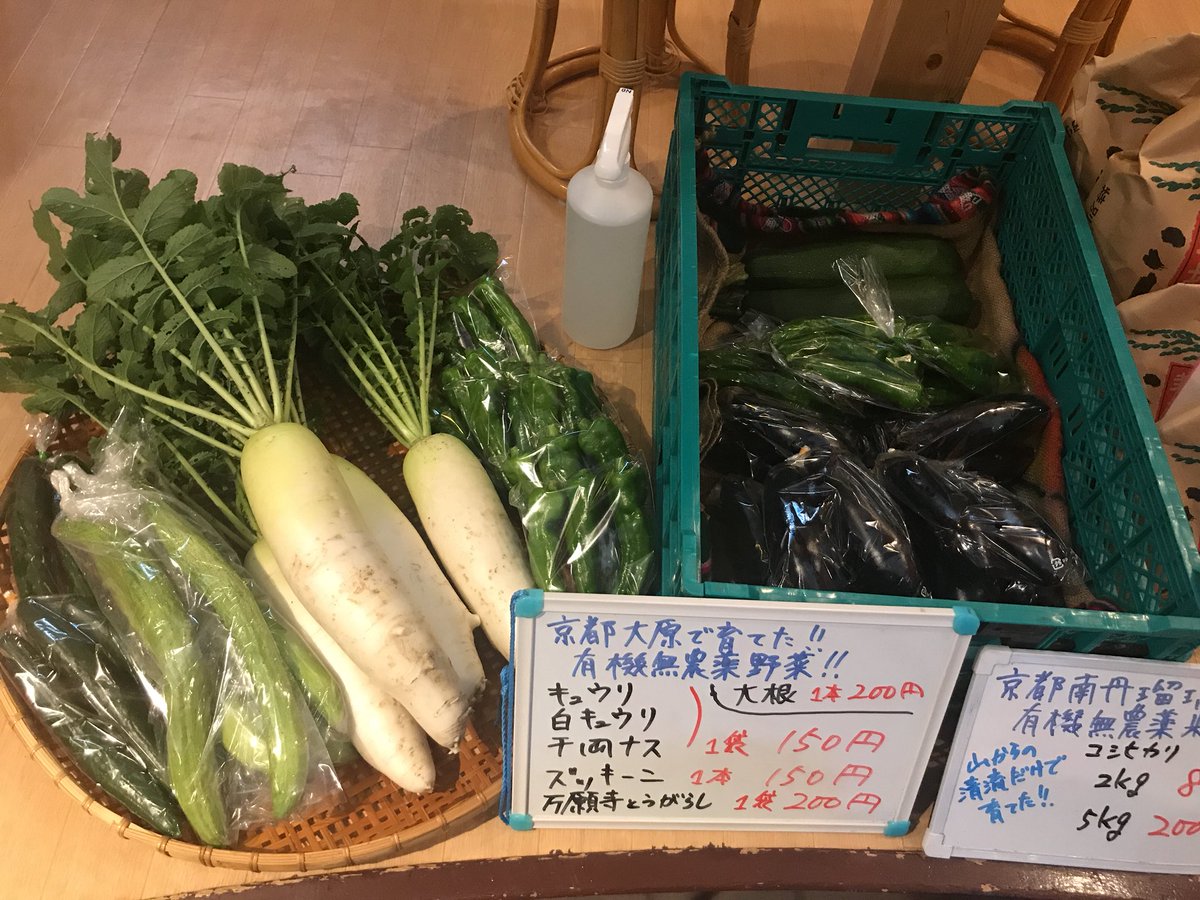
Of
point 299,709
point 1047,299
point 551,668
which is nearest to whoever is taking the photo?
point 551,668

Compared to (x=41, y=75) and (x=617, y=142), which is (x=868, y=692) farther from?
(x=41, y=75)

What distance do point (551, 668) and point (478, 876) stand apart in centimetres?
28

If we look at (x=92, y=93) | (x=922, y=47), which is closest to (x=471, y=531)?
(x=922, y=47)

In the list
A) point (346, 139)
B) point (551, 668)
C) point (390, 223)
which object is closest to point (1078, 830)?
point (551, 668)

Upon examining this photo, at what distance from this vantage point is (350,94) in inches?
69.1

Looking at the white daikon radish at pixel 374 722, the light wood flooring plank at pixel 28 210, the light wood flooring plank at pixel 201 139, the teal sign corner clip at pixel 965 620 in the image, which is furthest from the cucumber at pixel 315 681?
the light wood flooring plank at pixel 201 139

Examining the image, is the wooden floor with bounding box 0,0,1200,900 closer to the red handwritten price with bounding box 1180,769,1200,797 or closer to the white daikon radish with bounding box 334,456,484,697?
the white daikon radish with bounding box 334,456,484,697

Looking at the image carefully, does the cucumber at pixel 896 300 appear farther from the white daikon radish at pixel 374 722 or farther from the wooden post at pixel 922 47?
the white daikon radish at pixel 374 722

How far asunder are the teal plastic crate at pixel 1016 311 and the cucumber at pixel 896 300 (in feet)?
0.28

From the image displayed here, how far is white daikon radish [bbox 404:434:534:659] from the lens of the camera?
0.92m

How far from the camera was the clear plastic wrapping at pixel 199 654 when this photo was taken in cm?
83

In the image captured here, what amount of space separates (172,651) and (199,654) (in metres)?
0.02

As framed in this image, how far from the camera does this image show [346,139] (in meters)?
1.66

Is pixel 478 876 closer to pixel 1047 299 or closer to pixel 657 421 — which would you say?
pixel 657 421
